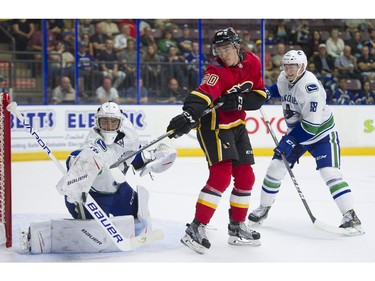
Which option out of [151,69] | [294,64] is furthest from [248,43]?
[294,64]

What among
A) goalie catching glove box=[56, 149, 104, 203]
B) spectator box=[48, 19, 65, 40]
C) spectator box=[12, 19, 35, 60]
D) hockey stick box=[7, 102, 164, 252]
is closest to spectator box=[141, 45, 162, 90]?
spectator box=[48, 19, 65, 40]

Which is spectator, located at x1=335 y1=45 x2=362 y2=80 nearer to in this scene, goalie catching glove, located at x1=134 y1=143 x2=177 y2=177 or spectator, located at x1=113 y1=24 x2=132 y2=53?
spectator, located at x1=113 y1=24 x2=132 y2=53

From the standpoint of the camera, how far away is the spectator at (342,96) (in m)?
8.28

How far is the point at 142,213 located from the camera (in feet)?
11.8

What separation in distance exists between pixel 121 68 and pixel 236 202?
4905 millimetres

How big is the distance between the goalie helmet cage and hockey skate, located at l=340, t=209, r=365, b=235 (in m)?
1.79

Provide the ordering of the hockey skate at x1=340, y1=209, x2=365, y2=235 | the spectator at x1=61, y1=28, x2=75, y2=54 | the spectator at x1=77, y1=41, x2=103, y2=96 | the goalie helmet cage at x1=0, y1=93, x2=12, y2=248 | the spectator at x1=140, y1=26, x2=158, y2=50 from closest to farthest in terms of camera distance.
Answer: the goalie helmet cage at x1=0, y1=93, x2=12, y2=248
the hockey skate at x1=340, y1=209, x2=365, y2=235
the spectator at x1=77, y1=41, x2=103, y2=96
the spectator at x1=61, y1=28, x2=75, y2=54
the spectator at x1=140, y1=26, x2=158, y2=50

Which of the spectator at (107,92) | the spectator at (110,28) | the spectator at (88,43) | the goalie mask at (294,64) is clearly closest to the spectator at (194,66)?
the spectator at (107,92)

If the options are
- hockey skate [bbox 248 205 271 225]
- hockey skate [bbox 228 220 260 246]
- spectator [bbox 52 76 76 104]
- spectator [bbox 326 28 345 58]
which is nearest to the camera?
hockey skate [bbox 228 220 260 246]

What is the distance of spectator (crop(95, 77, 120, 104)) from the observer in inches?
Answer: 315

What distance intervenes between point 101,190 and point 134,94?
4.61 metres

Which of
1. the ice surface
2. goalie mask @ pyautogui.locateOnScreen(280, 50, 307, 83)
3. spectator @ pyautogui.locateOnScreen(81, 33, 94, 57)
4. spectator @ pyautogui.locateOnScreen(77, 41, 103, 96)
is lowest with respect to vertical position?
the ice surface

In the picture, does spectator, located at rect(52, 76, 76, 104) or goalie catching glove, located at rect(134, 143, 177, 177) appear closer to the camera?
goalie catching glove, located at rect(134, 143, 177, 177)

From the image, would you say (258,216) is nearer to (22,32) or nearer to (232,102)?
(232,102)
